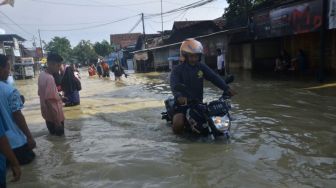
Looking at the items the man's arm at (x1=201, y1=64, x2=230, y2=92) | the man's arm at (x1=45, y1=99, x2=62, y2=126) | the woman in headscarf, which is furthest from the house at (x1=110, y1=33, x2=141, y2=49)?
the man's arm at (x1=201, y1=64, x2=230, y2=92)

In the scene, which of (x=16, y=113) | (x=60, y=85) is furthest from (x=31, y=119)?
(x=16, y=113)

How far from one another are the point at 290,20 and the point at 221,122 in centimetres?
1250

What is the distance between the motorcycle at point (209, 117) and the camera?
5898mm

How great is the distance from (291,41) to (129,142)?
54.0 feet

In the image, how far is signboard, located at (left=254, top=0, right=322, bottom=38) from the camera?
1492 cm

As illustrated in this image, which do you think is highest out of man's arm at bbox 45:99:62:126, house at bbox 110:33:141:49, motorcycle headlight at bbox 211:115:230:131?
house at bbox 110:33:141:49

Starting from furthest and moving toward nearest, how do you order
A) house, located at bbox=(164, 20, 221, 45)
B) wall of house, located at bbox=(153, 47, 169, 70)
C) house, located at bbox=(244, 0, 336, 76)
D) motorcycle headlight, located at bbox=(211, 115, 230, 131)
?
wall of house, located at bbox=(153, 47, 169, 70)
house, located at bbox=(164, 20, 221, 45)
house, located at bbox=(244, 0, 336, 76)
motorcycle headlight, located at bbox=(211, 115, 230, 131)

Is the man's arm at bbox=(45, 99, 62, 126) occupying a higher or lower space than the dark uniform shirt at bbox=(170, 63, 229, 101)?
lower

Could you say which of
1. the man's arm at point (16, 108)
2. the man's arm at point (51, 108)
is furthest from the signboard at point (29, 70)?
the man's arm at point (16, 108)

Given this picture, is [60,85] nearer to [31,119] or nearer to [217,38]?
[31,119]

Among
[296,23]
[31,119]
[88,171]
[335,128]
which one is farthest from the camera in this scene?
[296,23]

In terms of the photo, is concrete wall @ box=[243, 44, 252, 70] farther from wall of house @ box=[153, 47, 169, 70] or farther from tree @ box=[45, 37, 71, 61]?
tree @ box=[45, 37, 71, 61]

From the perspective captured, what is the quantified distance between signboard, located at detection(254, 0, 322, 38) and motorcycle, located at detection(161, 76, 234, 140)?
33.7ft

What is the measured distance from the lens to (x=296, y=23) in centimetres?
1634
